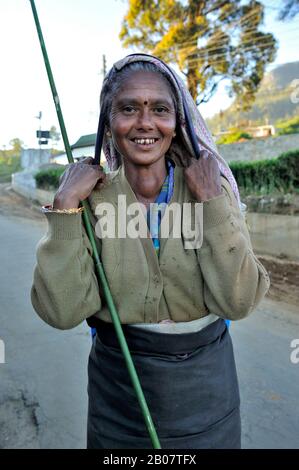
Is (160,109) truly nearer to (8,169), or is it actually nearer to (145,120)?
(145,120)

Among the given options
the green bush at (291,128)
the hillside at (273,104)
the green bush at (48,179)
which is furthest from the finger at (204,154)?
the hillside at (273,104)

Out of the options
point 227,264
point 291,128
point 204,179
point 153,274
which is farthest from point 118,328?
point 291,128

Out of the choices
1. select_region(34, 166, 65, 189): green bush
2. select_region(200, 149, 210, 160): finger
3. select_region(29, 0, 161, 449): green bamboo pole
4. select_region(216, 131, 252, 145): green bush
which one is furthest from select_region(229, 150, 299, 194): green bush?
select_region(216, 131, 252, 145): green bush

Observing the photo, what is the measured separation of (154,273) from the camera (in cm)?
117

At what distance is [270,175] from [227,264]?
638cm

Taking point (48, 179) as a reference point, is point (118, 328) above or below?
below

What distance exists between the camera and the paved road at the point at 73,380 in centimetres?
229

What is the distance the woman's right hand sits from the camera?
1.14 metres

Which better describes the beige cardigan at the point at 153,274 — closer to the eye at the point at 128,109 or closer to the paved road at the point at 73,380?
the eye at the point at 128,109

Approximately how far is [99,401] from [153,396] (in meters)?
0.22

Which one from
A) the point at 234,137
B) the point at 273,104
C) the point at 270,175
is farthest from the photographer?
the point at 273,104

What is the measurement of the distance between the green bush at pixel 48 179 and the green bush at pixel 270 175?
31.1 feet
